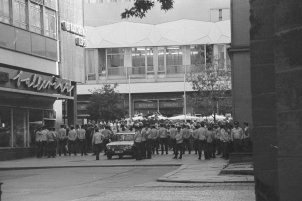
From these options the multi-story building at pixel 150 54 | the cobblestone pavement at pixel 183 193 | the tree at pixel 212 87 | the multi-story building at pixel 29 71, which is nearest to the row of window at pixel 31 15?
the multi-story building at pixel 29 71

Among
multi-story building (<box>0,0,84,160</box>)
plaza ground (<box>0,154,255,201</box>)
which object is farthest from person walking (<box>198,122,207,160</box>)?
multi-story building (<box>0,0,84,160</box>)

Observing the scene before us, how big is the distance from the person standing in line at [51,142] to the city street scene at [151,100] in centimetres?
8

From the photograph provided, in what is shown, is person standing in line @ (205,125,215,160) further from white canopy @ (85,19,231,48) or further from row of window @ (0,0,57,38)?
white canopy @ (85,19,231,48)

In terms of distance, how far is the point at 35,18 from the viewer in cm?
3609

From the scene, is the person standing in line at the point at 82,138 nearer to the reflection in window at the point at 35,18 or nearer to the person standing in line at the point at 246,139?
the reflection in window at the point at 35,18

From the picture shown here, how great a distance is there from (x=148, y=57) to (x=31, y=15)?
39.8 metres

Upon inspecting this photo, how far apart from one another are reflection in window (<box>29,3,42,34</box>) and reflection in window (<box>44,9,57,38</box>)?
33.6 inches

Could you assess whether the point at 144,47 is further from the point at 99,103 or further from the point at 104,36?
the point at 99,103

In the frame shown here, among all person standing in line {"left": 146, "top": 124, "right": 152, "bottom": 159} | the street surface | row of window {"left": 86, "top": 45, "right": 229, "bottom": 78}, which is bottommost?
the street surface

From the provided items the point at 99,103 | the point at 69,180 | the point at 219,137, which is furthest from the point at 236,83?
the point at 99,103

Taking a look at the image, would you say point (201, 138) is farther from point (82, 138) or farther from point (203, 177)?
point (203, 177)

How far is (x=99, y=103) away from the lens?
184 ft

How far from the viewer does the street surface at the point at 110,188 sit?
14242 millimetres

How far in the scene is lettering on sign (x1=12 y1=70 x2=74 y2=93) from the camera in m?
32.8
